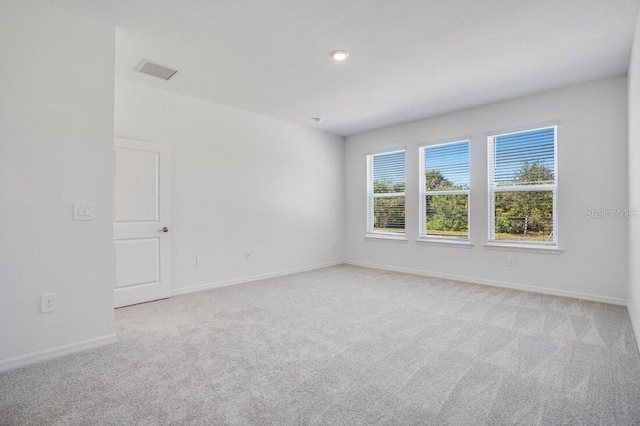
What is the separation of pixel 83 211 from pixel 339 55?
2670 mm

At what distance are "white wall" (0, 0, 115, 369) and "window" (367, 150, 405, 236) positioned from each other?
4503 mm

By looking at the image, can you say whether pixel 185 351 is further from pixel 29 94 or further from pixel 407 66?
pixel 407 66

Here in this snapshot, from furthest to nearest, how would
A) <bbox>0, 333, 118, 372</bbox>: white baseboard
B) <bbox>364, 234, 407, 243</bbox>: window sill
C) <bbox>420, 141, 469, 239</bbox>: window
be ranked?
<bbox>364, 234, 407, 243</bbox>: window sill → <bbox>420, 141, 469, 239</bbox>: window → <bbox>0, 333, 118, 372</bbox>: white baseboard

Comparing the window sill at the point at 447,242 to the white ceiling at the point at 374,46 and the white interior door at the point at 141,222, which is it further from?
the white interior door at the point at 141,222

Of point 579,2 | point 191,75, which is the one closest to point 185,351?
point 191,75

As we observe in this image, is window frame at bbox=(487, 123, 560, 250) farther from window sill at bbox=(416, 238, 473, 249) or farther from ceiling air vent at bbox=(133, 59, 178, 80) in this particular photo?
ceiling air vent at bbox=(133, 59, 178, 80)

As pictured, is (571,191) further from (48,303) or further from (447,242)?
Answer: (48,303)

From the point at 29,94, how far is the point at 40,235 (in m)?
1.04

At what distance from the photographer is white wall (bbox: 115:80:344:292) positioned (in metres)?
4.21

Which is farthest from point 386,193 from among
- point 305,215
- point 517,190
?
point 517,190

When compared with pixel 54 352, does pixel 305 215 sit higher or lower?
higher

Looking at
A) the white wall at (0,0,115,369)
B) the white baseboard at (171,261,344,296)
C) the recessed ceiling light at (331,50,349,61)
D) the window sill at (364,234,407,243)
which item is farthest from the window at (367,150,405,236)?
the white wall at (0,0,115,369)

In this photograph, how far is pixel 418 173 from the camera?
558cm

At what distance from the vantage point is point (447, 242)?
17.0 ft
